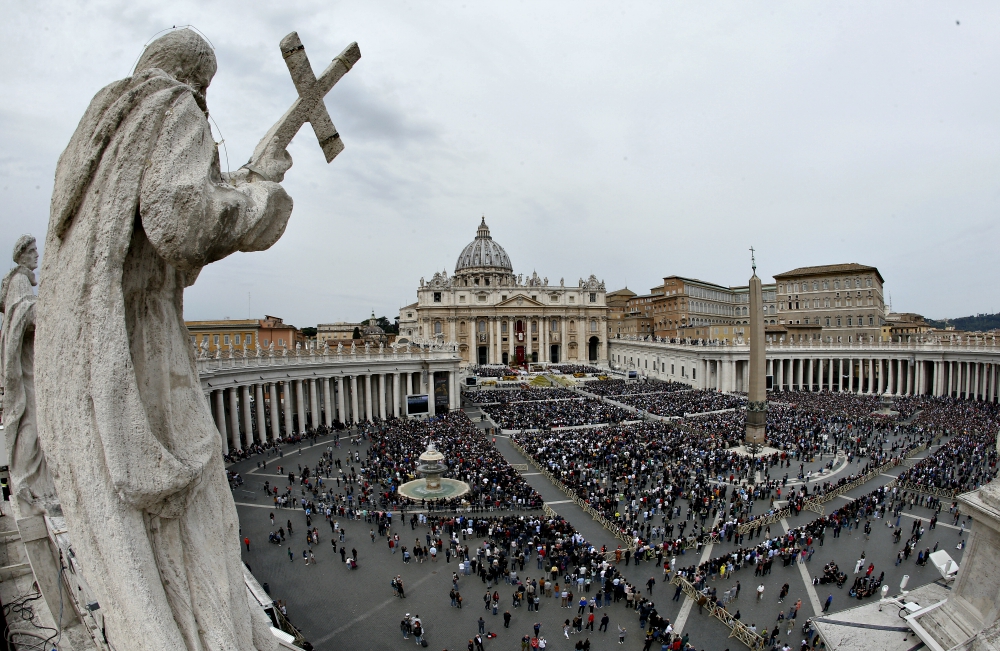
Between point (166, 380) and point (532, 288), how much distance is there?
288ft

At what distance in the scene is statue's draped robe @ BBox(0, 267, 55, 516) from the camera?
16.9ft

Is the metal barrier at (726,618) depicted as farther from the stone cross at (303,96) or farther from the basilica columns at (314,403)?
the basilica columns at (314,403)

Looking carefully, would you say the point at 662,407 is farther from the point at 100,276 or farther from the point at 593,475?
the point at 100,276

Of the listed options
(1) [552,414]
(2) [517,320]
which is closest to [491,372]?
(2) [517,320]

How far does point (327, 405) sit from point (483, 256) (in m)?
78.4

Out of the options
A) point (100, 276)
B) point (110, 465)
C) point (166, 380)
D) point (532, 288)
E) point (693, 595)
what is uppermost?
point (532, 288)

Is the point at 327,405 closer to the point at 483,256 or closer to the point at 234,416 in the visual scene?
the point at 234,416

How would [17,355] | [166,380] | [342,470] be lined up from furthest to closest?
[342,470] → [17,355] → [166,380]

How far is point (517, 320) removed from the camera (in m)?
88.2

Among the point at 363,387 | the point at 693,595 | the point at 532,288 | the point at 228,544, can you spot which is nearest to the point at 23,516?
the point at 228,544

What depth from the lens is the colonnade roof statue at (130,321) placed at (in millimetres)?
2818

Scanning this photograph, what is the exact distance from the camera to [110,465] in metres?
2.80

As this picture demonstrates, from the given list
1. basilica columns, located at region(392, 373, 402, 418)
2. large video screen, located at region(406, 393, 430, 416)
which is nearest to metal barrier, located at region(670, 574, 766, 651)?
large video screen, located at region(406, 393, 430, 416)

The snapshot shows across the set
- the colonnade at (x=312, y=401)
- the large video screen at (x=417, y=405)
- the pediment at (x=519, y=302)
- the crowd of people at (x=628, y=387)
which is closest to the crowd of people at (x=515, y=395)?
the crowd of people at (x=628, y=387)
